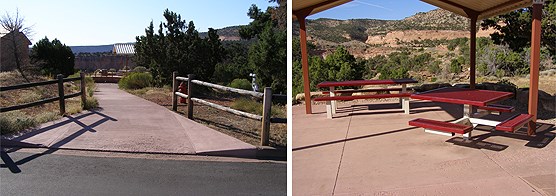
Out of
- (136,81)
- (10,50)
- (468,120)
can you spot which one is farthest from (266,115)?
(136,81)

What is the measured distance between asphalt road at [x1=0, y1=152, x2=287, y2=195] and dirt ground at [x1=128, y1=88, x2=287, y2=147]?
1039 millimetres

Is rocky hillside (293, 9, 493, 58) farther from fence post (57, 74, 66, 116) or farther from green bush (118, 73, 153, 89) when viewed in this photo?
fence post (57, 74, 66, 116)

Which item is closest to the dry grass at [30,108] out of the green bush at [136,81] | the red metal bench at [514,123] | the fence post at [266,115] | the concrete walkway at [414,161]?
the fence post at [266,115]

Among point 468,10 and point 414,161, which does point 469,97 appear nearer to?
point 414,161

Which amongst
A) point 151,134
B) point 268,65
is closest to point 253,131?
point 268,65

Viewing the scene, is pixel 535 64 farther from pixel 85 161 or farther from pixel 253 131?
pixel 85 161

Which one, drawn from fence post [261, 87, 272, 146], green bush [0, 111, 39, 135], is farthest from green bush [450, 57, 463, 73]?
green bush [0, 111, 39, 135]

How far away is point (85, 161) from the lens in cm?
409

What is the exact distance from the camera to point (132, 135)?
16.6 feet

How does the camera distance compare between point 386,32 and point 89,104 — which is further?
point 386,32

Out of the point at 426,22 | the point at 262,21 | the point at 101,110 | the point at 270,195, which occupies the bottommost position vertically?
the point at 270,195

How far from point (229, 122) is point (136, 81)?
4.69 meters

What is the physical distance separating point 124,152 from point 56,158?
626mm

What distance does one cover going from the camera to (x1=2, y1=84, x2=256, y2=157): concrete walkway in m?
4.58
